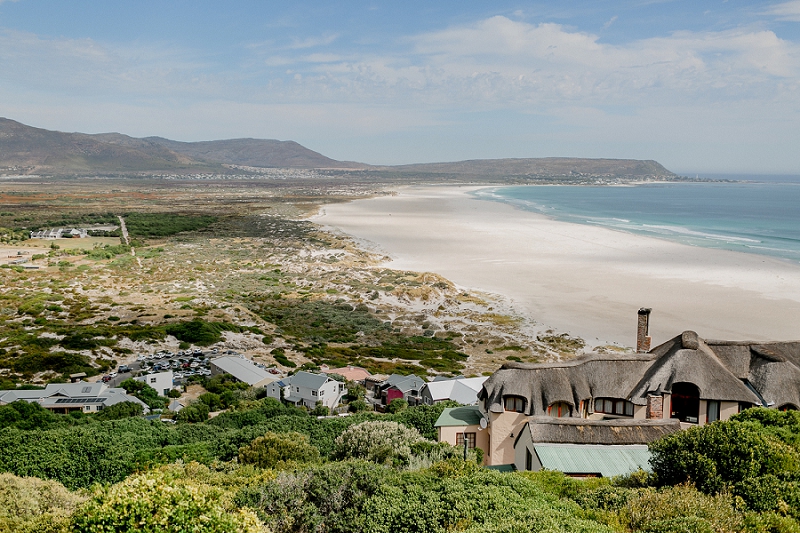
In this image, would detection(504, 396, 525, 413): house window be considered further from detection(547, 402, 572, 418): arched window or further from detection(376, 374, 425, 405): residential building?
detection(376, 374, 425, 405): residential building

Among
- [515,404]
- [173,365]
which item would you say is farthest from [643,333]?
[173,365]

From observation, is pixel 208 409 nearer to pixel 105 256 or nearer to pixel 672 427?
pixel 672 427

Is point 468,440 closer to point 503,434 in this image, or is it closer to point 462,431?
point 462,431

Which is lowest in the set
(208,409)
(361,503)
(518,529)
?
(208,409)

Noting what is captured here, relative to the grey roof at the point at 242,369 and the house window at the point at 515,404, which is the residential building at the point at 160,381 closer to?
the grey roof at the point at 242,369

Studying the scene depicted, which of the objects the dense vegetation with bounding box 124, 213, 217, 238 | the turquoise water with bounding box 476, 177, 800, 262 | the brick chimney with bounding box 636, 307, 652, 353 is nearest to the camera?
the brick chimney with bounding box 636, 307, 652, 353

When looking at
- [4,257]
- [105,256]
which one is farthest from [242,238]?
[4,257]

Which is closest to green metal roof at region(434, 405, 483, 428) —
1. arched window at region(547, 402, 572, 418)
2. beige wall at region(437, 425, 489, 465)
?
beige wall at region(437, 425, 489, 465)
